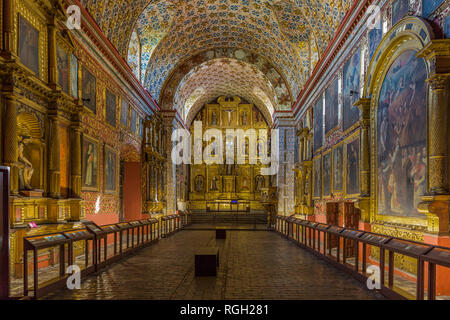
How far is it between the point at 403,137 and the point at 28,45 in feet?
28.8

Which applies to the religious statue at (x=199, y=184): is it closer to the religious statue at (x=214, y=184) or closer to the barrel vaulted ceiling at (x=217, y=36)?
the religious statue at (x=214, y=184)

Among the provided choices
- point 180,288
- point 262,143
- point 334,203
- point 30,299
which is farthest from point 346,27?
point 262,143

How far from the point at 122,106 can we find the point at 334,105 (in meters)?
9.16

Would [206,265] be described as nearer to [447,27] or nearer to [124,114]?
[447,27]

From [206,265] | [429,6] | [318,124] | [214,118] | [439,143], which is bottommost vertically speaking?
[206,265]

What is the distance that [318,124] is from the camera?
53.8 ft

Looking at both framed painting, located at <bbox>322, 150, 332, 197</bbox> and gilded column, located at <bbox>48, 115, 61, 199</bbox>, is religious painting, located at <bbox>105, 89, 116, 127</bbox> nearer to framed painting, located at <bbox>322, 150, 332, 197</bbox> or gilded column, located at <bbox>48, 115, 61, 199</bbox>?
gilded column, located at <bbox>48, 115, 61, 199</bbox>

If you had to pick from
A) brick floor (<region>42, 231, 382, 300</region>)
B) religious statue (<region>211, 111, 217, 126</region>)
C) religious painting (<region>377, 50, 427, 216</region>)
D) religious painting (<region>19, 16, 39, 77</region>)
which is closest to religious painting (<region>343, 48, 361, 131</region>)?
religious painting (<region>377, 50, 427, 216</region>)

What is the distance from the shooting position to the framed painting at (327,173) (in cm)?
1386

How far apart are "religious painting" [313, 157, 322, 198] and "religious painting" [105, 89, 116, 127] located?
9.18m

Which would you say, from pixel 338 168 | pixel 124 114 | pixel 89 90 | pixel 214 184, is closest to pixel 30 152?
pixel 89 90

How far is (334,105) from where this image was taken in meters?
13.5

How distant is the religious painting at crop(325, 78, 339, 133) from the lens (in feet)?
43.4

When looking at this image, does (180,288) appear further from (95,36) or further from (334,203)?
(95,36)
